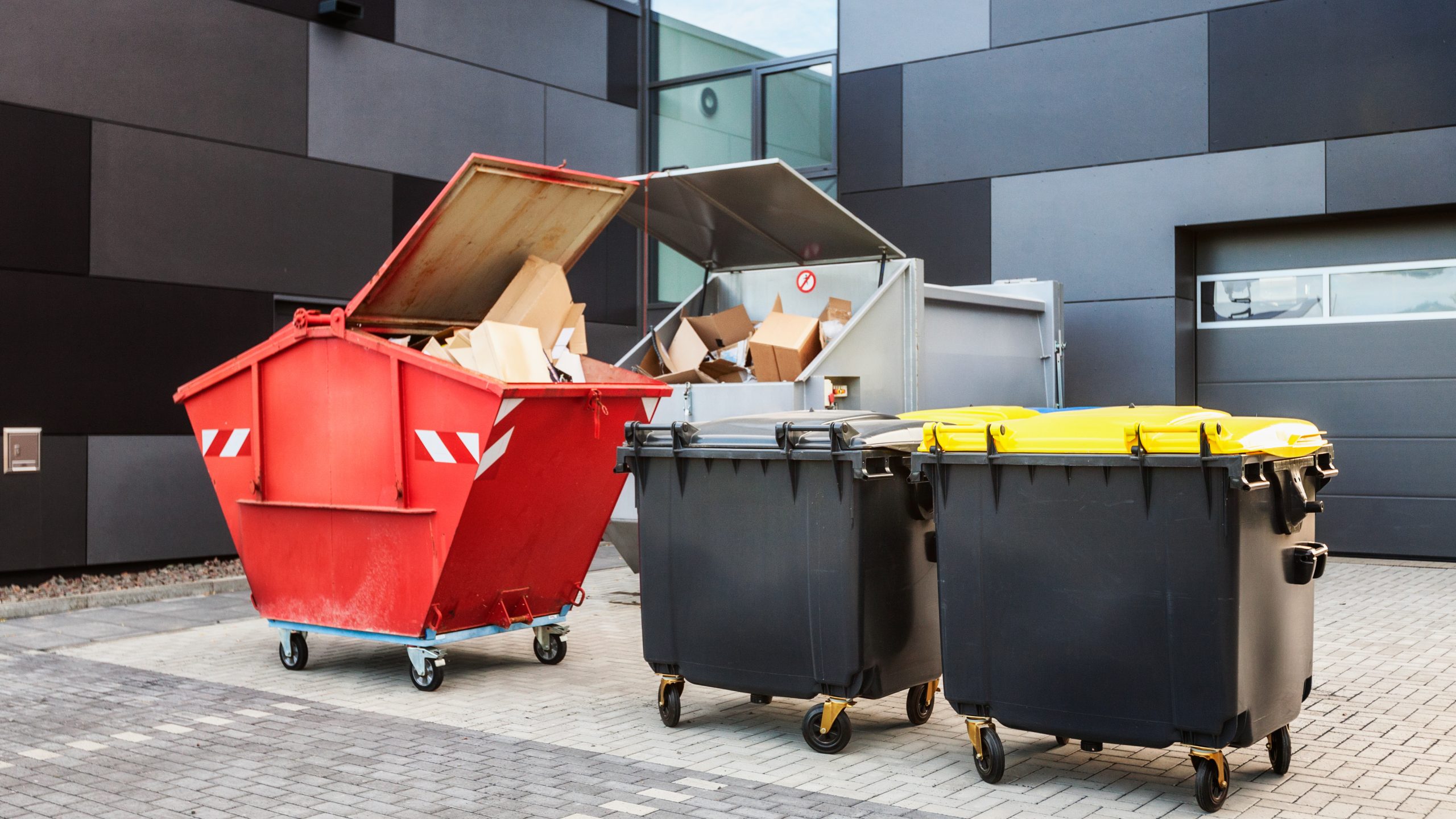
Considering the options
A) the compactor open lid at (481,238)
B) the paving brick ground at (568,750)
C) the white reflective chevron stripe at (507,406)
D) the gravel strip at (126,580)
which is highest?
the compactor open lid at (481,238)

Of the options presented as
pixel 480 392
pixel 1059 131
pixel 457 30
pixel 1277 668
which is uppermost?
pixel 457 30

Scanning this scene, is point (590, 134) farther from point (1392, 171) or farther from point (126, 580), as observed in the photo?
point (1392, 171)

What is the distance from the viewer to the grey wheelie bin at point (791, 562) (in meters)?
4.64

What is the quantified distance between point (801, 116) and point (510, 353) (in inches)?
301

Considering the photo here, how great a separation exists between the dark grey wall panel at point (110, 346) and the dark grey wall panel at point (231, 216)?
186 mm

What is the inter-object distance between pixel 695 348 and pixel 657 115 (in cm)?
634

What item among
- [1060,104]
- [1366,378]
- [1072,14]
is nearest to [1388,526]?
[1366,378]

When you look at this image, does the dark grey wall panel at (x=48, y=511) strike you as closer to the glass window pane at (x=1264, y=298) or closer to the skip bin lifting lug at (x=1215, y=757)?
the skip bin lifting lug at (x=1215, y=757)

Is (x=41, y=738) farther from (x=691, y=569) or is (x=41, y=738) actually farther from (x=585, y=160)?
(x=585, y=160)

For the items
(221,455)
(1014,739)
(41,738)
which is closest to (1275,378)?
(1014,739)

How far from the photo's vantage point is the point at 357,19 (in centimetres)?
1083

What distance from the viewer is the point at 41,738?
5.04 metres


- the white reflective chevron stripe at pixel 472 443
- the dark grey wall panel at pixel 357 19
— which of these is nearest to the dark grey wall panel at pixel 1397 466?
the white reflective chevron stripe at pixel 472 443

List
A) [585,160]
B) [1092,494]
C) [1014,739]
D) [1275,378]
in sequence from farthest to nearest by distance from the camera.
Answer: [585,160]
[1275,378]
[1014,739]
[1092,494]
